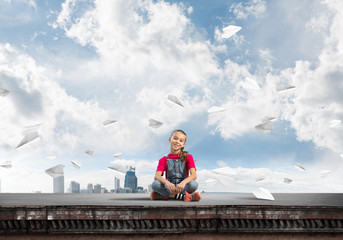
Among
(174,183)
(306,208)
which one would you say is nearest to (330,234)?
(306,208)

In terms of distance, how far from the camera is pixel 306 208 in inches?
244

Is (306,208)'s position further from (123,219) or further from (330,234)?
(123,219)

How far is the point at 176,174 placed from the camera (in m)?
8.64

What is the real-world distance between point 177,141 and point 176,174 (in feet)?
2.72

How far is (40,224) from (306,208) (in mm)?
4770

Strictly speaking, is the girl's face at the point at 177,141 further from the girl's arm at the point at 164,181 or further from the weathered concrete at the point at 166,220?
the weathered concrete at the point at 166,220

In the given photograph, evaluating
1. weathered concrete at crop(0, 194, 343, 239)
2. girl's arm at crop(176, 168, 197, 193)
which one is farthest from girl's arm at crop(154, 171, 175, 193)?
weathered concrete at crop(0, 194, 343, 239)

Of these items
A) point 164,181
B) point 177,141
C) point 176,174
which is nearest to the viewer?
point 164,181

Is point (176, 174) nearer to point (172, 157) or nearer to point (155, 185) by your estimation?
point (172, 157)

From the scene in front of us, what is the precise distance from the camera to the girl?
820cm

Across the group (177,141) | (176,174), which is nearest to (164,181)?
(176,174)

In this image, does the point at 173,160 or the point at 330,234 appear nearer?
the point at 330,234

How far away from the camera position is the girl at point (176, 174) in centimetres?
820

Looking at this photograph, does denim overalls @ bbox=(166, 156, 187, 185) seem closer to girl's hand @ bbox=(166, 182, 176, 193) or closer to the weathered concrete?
girl's hand @ bbox=(166, 182, 176, 193)
